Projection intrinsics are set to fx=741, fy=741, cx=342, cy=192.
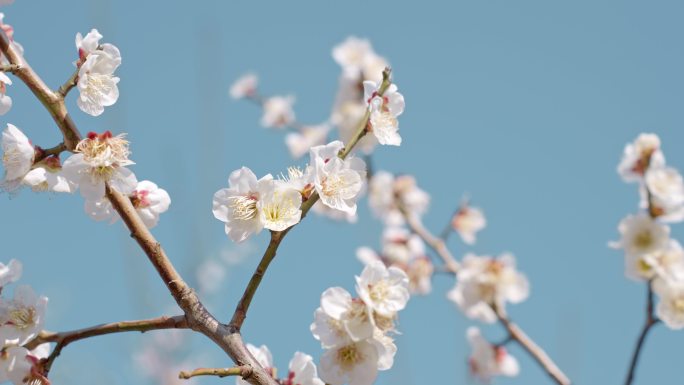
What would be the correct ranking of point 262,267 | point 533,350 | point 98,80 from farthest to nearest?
point 533,350 < point 98,80 < point 262,267

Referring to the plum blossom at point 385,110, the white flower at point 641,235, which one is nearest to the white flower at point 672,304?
the white flower at point 641,235

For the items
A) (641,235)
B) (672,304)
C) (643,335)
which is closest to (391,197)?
(641,235)

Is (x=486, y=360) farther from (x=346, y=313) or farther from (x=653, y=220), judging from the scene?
(x=346, y=313)

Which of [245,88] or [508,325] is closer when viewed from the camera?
[508,325]

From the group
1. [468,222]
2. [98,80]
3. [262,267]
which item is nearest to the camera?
[262,267]

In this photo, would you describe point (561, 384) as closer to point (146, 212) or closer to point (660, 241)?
point (660, 241)

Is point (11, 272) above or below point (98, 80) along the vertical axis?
below

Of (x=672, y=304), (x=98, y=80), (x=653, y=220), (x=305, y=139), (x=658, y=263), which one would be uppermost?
(x=305, y=139)

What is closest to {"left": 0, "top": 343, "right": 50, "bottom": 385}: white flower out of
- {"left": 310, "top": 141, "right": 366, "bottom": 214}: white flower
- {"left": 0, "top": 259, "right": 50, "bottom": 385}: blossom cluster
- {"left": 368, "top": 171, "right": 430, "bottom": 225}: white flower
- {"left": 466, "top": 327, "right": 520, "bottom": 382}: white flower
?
{"left": 0, "top": 259, "right": 50, "bottom": 385}: blossom cluster
